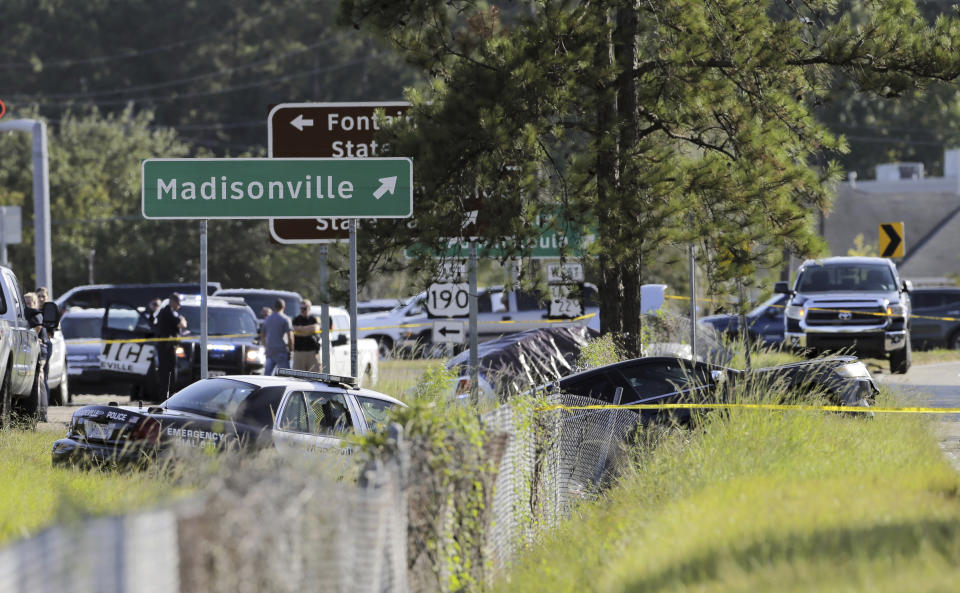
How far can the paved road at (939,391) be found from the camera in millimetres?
13766

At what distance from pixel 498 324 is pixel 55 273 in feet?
98.6

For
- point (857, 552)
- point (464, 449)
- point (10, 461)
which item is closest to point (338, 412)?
point (10, 461)

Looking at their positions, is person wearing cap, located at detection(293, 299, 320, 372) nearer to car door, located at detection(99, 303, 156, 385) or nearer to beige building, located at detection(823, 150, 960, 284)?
car door, located at detection(99, 303, 156, 385)

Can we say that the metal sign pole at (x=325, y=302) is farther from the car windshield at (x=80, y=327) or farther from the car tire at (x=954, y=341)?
the car tire at (x=954, y=341)

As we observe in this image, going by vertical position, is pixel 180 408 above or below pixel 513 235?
below

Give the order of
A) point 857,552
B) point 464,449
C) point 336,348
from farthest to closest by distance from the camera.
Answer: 1. point 336,348
2. point 464,449
3. point 857,552

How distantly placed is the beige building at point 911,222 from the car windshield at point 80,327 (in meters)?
43.1

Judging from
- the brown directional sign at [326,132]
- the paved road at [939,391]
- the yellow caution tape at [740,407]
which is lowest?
the paved road at [939,391]

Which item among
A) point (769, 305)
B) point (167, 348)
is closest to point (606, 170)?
point (167, 348)

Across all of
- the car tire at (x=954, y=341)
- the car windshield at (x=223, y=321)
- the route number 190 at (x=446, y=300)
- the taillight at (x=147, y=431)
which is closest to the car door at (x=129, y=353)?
the car windshield at (x=223, y=321)

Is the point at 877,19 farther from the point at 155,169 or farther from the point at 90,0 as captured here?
the point at 90,0

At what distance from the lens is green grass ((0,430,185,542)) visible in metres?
6.66

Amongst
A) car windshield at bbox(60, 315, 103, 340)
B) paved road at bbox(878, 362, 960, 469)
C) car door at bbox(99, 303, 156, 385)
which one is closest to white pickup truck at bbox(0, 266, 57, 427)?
car door at bbox(99, 303, 156, 385)

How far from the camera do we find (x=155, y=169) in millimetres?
12680
